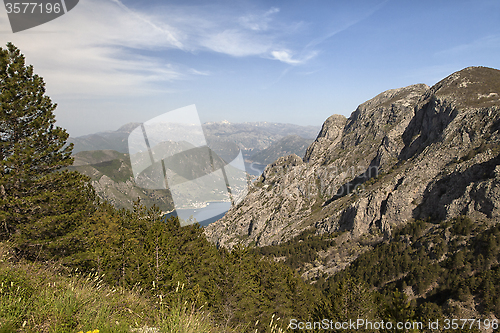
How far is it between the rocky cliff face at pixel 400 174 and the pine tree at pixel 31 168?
105m

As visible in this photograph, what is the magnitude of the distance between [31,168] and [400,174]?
15003 cm

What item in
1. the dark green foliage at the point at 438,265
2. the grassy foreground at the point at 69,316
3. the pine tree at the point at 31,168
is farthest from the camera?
the dark green foliage at the point at 438,265

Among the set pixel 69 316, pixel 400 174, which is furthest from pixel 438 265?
pixel 69 316

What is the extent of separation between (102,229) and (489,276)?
320ft

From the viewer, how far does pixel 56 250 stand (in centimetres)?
1487

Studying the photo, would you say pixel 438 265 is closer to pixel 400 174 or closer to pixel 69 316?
pixel 400 174

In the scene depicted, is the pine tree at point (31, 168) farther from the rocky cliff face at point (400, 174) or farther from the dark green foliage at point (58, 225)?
the rocky cliff face at point (400, 174)

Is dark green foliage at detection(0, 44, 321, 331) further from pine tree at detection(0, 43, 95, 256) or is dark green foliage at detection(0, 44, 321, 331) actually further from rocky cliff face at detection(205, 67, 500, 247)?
rocky cliff face at detection(205, 67, 500, 247)

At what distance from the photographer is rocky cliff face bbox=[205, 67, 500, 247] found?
10094 cm

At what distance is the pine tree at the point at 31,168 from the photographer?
1245 centimetres

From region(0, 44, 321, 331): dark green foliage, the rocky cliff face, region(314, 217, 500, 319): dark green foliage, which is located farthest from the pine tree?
the rocky cliff face

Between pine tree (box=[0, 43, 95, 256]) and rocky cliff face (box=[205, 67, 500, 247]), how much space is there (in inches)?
4152

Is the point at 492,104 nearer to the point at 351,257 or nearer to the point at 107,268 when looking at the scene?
the point at 351,257

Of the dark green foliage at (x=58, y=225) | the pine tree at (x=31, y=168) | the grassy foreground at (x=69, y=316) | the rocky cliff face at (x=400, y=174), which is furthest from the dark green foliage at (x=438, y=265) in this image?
the grassy foreground at (x=69, y=316)
